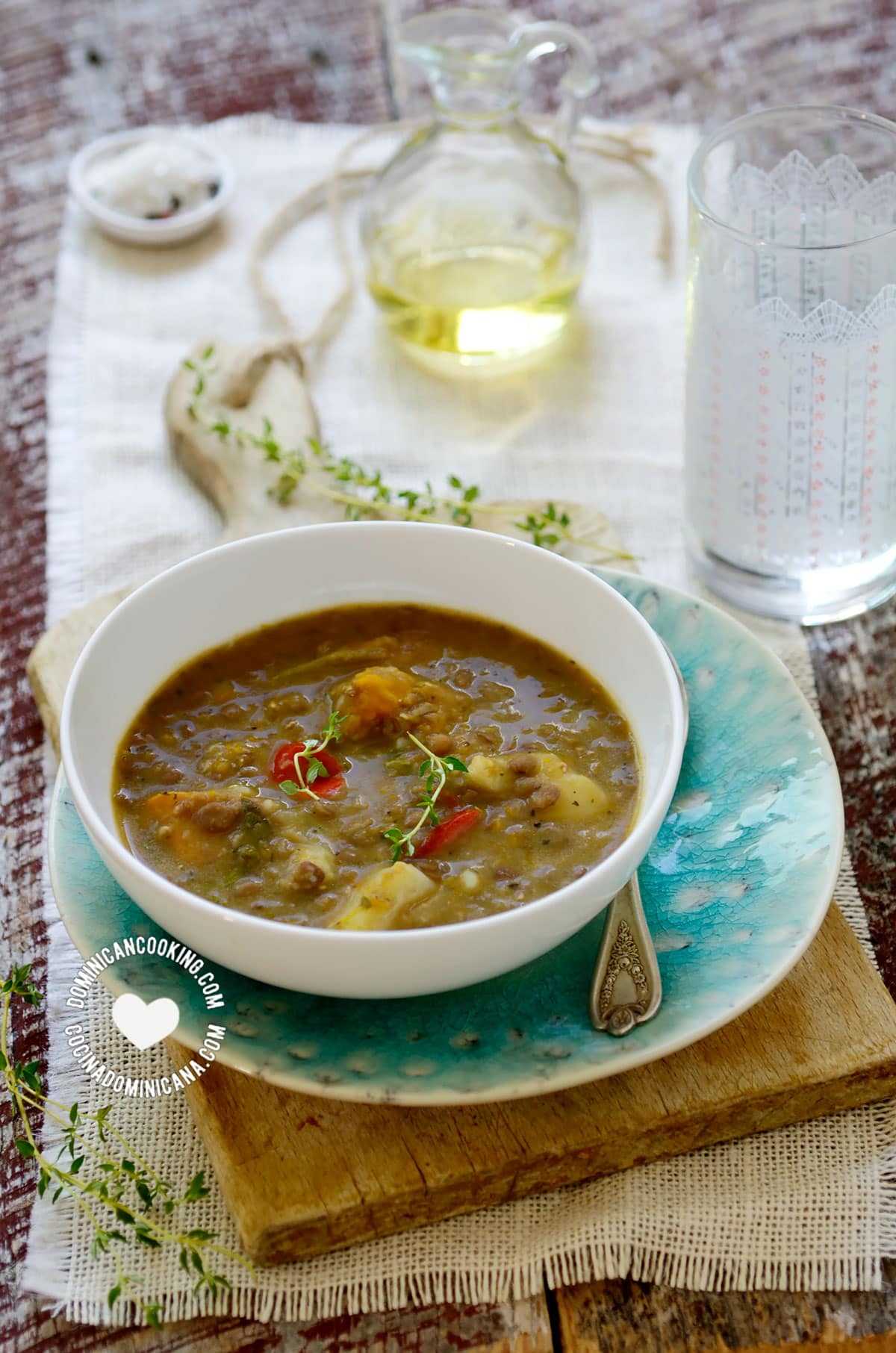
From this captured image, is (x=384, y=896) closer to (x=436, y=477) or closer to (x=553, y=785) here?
(x=553, y=785)

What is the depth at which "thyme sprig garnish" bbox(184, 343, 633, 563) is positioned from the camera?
270cm

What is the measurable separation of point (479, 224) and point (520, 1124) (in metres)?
2.11

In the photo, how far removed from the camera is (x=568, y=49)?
3.19 m

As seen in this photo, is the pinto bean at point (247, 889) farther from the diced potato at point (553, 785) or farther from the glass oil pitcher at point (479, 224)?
the glass oil pitcher at point (479, 224)

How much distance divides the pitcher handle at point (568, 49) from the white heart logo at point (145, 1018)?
2133 mm

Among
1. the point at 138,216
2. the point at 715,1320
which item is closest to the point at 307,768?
the point at 715,1320

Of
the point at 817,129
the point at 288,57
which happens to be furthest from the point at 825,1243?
the point at 288,57

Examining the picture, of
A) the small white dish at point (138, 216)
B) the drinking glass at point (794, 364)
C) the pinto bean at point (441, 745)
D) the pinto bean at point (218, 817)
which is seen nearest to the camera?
the pinto bean at point (218, 817)

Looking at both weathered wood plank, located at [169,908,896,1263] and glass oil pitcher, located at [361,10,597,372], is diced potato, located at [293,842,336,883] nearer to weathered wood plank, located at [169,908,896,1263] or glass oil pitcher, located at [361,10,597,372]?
weathered wood plank, located at [169,908,896,1263]

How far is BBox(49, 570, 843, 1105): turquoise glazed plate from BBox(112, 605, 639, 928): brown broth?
112 mm

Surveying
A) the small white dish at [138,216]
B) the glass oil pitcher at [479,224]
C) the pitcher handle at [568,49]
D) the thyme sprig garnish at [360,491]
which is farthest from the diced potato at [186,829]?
the small white dish at [138,216]

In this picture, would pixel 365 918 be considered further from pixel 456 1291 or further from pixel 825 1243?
pixel 825 1243

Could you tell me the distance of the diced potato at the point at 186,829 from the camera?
1.84 m

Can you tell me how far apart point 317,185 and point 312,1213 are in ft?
9.12
